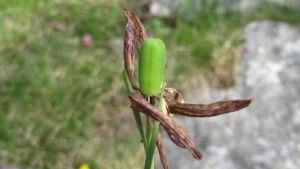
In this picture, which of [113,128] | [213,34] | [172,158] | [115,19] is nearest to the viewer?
[172,158]

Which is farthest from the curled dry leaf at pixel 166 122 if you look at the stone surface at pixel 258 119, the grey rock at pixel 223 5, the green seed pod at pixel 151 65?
the grey rock at pixel 223 5

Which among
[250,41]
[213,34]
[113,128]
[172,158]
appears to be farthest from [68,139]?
[250,41]

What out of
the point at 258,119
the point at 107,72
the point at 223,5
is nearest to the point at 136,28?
the point at 258,119

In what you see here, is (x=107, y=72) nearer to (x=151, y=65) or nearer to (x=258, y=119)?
(x=258, y=119)

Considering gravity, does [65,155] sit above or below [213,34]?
below

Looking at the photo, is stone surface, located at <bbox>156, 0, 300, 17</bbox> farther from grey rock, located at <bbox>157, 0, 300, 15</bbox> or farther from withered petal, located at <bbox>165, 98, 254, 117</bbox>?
withered petal, located at <bbox>165, 98, 254, 117</bbox>

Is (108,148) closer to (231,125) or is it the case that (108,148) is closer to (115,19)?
(231,125)

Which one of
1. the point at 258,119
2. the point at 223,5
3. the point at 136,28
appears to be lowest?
the point at 258,119
